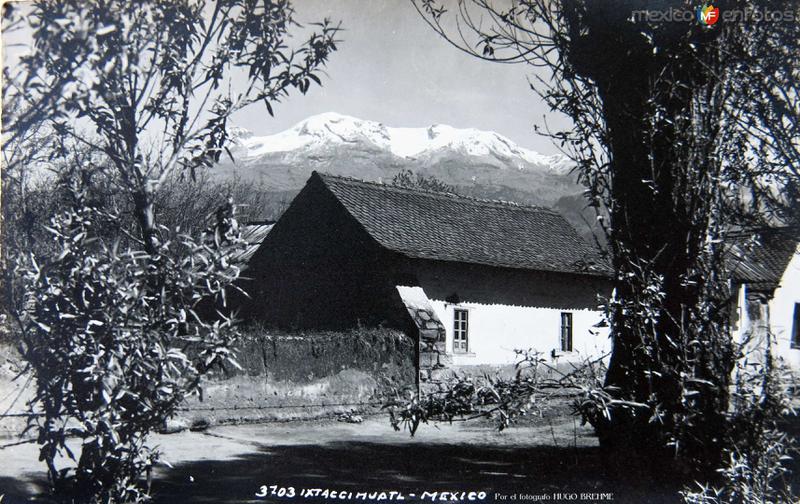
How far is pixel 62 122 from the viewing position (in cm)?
504

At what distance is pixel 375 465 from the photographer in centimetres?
751

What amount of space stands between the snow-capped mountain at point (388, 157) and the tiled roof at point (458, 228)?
1024mm

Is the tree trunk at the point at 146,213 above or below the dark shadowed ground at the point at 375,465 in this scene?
above

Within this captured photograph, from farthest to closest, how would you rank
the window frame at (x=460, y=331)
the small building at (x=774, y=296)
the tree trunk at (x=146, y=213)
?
the small building at (x=774, y=296) < the window frame at (x=460, y=331) < the tree trunk at (x=146, y=213)

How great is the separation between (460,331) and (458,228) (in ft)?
9.06

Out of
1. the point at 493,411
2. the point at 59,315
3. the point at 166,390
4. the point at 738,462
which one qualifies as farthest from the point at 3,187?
the point at 738,462

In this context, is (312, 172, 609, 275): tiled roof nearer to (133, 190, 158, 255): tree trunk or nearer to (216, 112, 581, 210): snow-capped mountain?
(216, 112, 581, 210): snow-capped mountain

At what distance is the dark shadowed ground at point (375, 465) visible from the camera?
17.7 ft

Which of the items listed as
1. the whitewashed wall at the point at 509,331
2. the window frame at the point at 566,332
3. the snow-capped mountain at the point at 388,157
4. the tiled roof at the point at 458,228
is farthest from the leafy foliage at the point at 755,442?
the window frame at the point at 566,332

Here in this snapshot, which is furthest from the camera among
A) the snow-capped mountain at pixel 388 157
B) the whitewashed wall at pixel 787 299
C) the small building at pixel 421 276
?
the whitewashed wall at pixel 787 299

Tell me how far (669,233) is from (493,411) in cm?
185

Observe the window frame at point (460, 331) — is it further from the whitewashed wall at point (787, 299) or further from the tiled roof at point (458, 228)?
the whitewashed wall at point (787, 299)

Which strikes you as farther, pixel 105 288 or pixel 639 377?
pixel 639 377

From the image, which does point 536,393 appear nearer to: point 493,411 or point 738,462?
point 493,411
